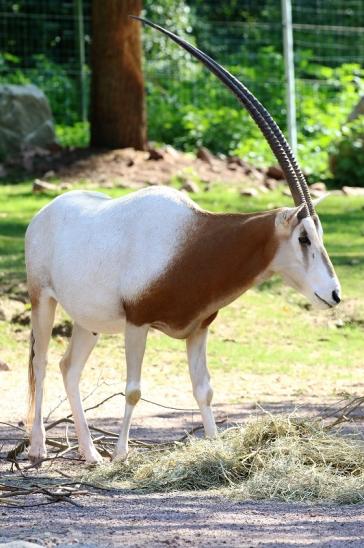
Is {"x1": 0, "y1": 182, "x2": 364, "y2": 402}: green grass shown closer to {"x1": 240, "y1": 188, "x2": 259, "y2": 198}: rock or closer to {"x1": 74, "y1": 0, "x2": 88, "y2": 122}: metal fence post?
{"x1": 240, "y1": 188, "x2": 259, "y2": 198}: rock

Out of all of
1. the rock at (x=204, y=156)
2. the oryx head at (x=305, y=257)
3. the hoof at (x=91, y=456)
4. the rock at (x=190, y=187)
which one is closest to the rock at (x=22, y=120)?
the rock at (x=204, y=156)

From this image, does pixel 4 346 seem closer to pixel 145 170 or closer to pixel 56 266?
pixel 56 266

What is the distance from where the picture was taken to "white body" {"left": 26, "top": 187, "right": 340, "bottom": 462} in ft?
18.7

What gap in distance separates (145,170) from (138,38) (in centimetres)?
159

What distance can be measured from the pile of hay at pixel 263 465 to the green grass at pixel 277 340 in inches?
87.9

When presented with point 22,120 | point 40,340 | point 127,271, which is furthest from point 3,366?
point 22,120

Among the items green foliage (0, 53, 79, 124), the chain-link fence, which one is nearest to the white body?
the chain-link fence

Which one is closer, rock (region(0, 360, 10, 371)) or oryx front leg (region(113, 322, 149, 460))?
oryx front leg (region(113, 322, 149, 460))

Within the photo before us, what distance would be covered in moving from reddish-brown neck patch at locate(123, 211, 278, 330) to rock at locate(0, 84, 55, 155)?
926cm

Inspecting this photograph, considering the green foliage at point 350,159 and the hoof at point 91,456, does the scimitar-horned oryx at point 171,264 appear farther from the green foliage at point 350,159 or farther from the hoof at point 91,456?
the green foliage at point 350,159

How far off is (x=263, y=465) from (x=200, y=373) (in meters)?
0.90

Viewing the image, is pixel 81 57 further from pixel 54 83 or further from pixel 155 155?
pixel 155 155

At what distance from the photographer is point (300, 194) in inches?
231

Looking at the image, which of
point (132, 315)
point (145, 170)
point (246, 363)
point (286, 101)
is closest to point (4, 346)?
point (246, 363)
